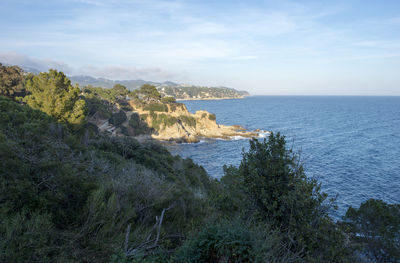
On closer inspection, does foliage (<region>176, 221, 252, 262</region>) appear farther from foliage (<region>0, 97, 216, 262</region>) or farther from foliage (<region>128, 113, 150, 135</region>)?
foliage (<region>128, 113, 150, 135</region>)

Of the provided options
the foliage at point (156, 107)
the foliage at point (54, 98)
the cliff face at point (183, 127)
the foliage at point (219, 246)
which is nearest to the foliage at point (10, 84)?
the foliage at point (54, 98)

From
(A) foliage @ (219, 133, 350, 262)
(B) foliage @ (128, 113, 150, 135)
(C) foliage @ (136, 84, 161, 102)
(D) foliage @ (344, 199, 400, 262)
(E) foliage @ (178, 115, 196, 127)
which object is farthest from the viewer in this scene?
(C) foliage @ (136, 84, 161, 102)

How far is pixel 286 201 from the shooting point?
617cm

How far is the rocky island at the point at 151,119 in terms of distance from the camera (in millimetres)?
47219

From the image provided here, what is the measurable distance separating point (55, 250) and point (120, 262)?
1322 millimetres

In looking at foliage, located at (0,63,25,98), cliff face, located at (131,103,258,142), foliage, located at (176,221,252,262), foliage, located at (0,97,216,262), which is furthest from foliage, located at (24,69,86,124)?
cliff face, located at (131,103,258,142)

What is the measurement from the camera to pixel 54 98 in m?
21.7

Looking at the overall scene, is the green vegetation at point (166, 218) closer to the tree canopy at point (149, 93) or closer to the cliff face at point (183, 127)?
the cliff face at point (183, 127)

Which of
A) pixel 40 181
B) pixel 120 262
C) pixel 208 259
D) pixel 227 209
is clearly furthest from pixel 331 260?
pixel 40 181

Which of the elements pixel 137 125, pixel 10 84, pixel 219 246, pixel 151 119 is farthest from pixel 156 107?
pixel 219 246

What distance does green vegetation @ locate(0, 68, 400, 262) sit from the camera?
3904 millimetres

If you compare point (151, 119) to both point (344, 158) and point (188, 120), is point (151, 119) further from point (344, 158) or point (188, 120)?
point (344, 158)

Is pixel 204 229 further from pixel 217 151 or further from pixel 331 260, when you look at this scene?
pixel 217 151

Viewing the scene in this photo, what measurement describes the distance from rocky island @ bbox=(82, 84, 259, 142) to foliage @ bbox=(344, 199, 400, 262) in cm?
4196
